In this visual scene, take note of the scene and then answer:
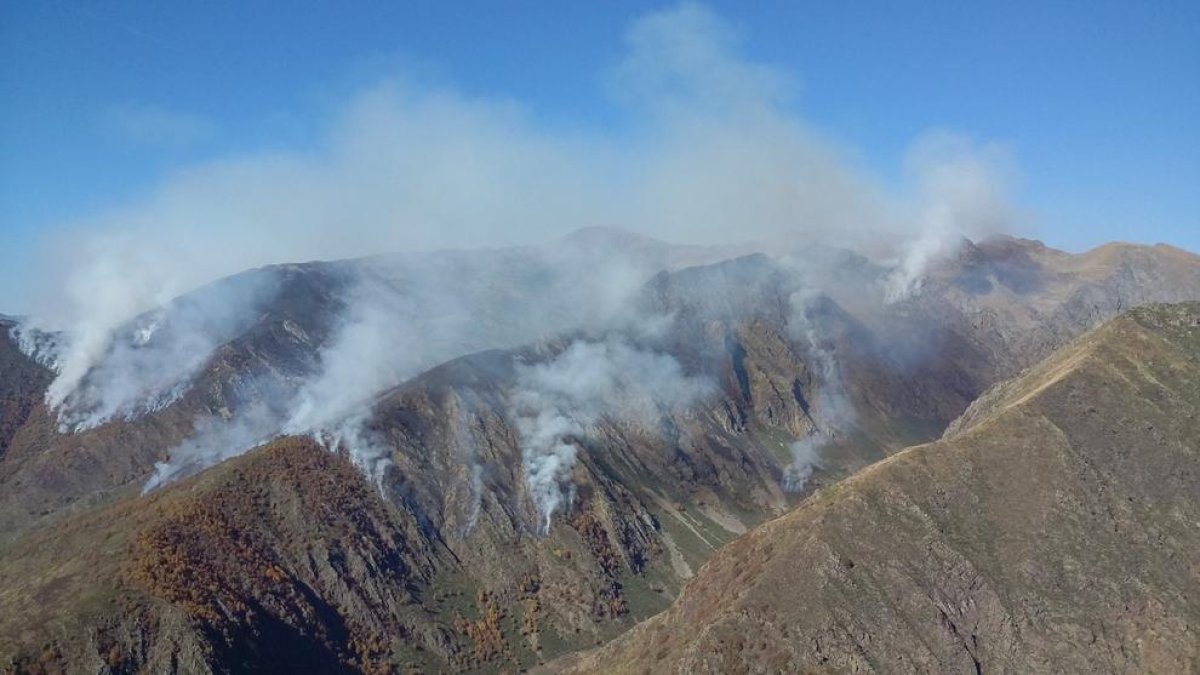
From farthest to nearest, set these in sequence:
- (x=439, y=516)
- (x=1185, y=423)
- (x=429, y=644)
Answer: (x=439, y=516) < (x=429, y=644) < (x=1185, y=423)

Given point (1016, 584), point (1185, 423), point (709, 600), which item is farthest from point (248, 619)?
point (1185, 423)

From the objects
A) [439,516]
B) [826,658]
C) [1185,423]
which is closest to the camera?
[826,658]

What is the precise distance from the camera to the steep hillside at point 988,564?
333 feet

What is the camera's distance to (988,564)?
10988 centimetres

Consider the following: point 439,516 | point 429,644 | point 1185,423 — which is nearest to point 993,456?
point 1185,423

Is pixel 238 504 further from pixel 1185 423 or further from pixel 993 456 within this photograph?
pixel 1185 423

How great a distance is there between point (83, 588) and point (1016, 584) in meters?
120

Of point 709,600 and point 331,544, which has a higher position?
point 331,544

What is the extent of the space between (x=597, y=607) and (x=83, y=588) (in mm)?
86295

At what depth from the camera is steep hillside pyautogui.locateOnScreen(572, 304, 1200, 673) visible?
Answer: 101 meters

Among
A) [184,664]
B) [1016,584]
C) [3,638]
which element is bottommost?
[1016,584]

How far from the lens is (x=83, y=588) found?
397 ft

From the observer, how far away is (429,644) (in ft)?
502

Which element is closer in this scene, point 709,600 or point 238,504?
point 709,600
